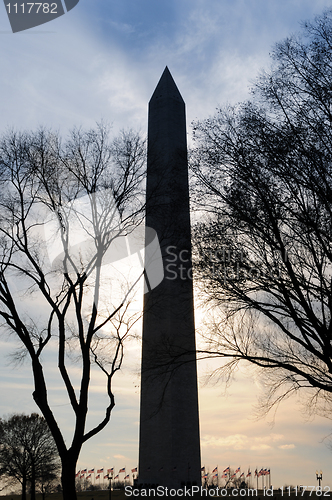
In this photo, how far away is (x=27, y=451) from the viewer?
2217 inches

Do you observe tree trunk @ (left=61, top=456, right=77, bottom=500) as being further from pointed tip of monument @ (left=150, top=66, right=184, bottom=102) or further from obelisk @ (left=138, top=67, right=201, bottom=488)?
pointed tip of monument @ (left=150, top=66, right=184, bottom=102)

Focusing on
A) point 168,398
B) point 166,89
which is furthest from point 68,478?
point 166,89

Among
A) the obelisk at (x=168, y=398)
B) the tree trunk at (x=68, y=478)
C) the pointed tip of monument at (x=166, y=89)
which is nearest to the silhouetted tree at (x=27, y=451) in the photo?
the obelisk at (x=168, y=398)

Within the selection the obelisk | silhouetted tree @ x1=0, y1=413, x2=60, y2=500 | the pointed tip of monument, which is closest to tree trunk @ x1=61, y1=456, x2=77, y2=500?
the obelisk

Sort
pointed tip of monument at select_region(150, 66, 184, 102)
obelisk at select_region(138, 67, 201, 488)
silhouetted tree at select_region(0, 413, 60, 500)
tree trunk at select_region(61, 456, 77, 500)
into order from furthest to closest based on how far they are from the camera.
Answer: silhouetted tree at select_region(0, 413, 60, 500) → pointed tip of monument at select_region(150, 66, 184, 102) → obelisk at select_region(138, 67, 201, 488) → tree trunk at select_region(61, 456, 77, 500)

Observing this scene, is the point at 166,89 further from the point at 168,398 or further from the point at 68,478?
the point at 68,478

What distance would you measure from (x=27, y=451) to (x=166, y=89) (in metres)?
45.4

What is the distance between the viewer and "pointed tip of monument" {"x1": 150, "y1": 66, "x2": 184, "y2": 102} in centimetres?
3106

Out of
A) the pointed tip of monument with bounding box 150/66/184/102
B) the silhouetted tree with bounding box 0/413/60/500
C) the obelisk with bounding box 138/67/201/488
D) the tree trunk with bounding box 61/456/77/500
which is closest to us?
the tree trunk with bounding box 61/456/77/500

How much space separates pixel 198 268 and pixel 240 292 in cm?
139

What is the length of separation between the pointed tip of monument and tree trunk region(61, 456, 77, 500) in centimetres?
2323

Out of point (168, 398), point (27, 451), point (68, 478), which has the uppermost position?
point (168, 398)

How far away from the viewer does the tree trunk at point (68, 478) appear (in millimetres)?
14070

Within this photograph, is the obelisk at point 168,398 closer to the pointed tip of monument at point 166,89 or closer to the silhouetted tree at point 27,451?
the pointed tip of monument at point 166,89
